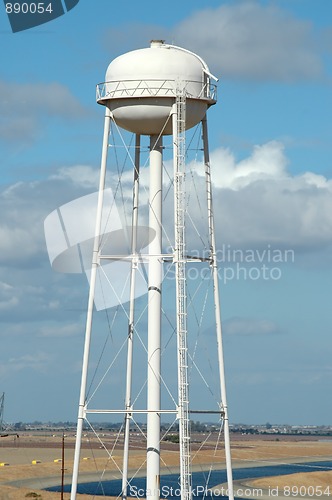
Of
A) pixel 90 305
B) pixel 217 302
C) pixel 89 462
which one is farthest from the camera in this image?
Result: pixel 89 462

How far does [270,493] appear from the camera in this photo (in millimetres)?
100000

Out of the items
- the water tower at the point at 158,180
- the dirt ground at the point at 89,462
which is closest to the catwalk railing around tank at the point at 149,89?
the water tower at the point at 158,180

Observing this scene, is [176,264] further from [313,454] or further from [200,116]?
[313,454]

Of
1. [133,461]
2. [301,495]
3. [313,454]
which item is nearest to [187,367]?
[301,495]

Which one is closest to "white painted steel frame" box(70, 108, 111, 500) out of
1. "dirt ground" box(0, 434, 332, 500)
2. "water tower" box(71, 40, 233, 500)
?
"water tower" box(71, 40, 233, 500)

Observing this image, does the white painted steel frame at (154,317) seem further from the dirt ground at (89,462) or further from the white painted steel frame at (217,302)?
the dirt ground at (89,462)

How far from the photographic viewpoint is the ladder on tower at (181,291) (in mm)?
39281

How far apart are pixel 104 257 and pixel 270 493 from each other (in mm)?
63409

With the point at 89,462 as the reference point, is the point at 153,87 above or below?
below

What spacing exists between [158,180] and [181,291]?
4469 mm

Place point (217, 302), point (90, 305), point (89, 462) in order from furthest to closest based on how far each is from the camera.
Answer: point (89, 462) < point (217, 302) < point (90, 305)

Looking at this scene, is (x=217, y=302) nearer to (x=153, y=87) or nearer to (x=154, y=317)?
(x=154, y=317)

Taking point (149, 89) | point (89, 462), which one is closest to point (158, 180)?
point (149, 89)

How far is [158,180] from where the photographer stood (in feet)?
138
